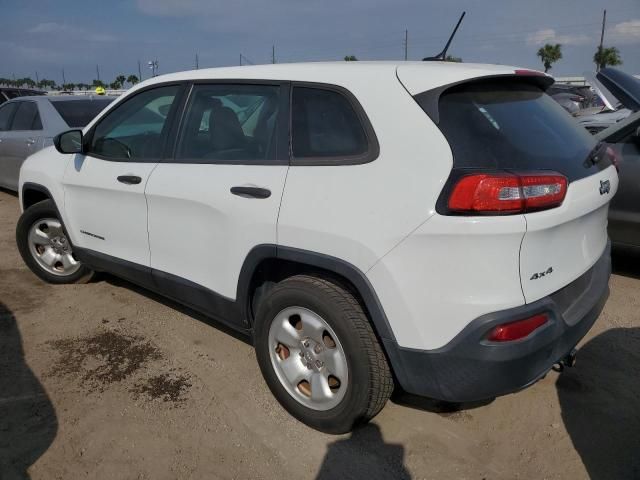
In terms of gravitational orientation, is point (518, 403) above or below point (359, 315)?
below

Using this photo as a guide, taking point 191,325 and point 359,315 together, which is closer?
point 359,315

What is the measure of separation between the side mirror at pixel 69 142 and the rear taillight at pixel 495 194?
2.91 meters

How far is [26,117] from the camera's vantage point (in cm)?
719

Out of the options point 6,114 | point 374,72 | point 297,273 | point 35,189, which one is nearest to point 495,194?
point 374,72

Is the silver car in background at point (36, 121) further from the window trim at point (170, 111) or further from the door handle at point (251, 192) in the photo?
the door handle at point (251, 192)

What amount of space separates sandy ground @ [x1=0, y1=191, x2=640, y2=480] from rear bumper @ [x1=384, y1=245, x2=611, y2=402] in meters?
0.47

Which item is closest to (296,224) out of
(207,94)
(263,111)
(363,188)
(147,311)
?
(363,188)

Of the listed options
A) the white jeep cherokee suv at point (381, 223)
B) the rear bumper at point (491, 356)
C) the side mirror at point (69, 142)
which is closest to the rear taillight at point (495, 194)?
the white jeep cherokee suv at point (381, 223)

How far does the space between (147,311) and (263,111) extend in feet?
6.71

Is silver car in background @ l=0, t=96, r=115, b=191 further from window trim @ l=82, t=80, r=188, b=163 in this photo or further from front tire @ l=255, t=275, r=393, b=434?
front tire @ l=255, t=275, r=393, b=434

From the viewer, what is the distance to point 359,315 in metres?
2.37

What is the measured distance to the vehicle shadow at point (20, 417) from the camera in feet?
8.09

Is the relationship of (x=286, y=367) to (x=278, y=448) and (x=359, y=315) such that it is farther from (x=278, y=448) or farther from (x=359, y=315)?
(x=359, y=315)

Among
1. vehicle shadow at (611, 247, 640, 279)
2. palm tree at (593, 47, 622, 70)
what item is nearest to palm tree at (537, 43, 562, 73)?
palm tree at (593, 47, 622, 70)
